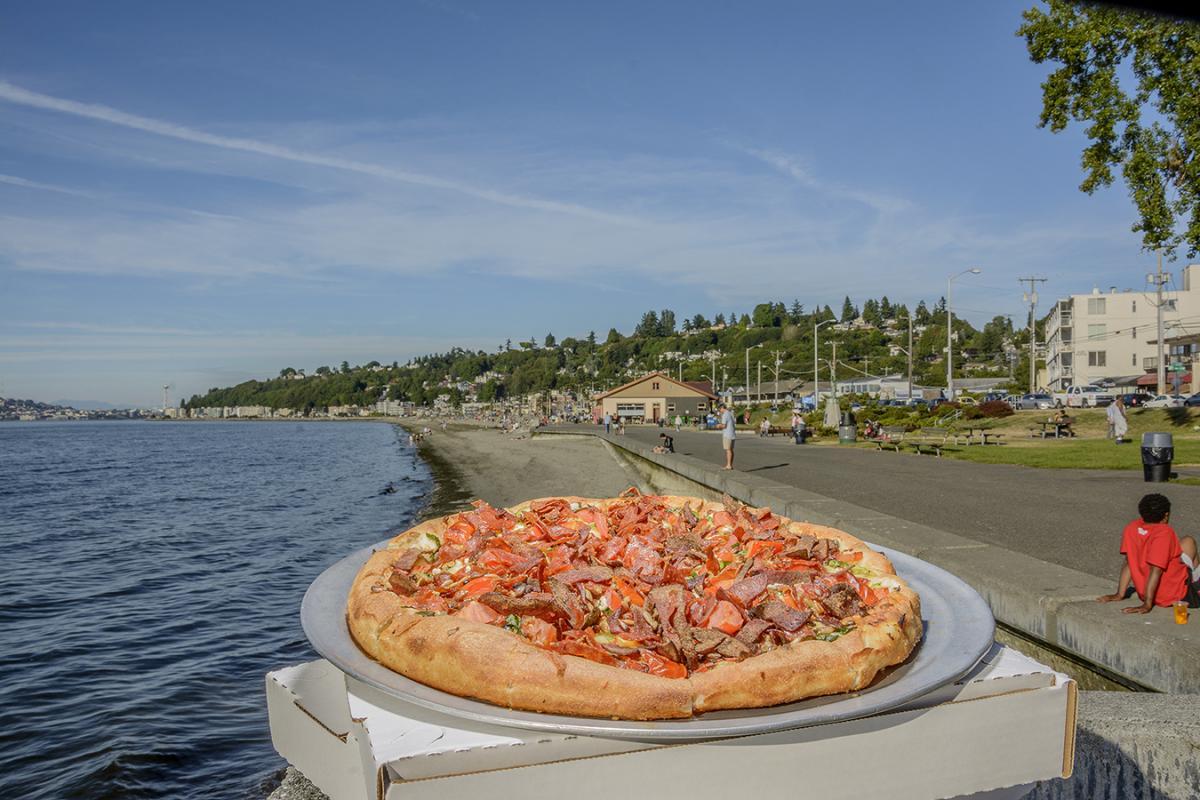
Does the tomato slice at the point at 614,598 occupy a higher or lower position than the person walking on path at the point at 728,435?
higher

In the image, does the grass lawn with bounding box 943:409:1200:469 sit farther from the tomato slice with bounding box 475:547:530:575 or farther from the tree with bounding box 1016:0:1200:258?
the tomato slice with bounding box 475:547:530:575

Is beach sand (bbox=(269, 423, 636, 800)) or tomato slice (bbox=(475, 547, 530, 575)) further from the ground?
tomato slice (bbox=(475, 547, 530, 575))

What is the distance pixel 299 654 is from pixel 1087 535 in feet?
35.7

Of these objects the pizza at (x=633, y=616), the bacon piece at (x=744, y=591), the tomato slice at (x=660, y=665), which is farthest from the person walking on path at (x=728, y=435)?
the tomato slice at (x=660, y=665)

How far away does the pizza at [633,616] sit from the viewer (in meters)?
2.30

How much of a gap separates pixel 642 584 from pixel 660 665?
0.46 m

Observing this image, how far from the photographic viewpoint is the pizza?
2.30 m

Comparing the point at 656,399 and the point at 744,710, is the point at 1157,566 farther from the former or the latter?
the point at 656,399

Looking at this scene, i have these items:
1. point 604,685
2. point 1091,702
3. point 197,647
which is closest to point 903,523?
point 1091,702

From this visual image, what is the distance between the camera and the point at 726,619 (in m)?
2.64

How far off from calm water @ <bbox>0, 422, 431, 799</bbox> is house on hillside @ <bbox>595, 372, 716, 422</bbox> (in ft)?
272

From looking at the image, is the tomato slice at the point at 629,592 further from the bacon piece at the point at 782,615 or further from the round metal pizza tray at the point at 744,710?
the round metal pizza tray at the point at 744,710

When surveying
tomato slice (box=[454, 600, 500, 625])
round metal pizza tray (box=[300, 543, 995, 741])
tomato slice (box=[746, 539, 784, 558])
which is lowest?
round metal pizza tray (box=[300, 543, 995, 741])

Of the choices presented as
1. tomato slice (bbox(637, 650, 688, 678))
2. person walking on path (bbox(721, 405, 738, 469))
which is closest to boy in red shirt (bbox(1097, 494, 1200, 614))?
A: tomato slice (bbox(637, 650, 688, 678))
